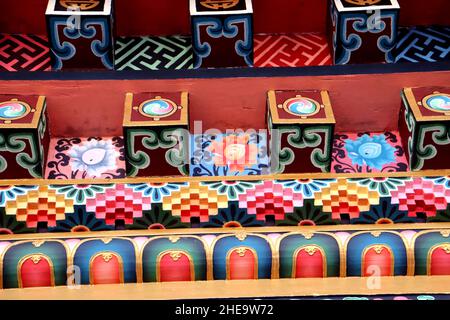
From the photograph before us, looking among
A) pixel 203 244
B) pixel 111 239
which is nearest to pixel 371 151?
pixel 203 244

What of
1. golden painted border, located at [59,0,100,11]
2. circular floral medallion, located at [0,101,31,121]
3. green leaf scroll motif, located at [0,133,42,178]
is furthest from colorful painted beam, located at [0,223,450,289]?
golden painted border, located at [59,0,100,11]

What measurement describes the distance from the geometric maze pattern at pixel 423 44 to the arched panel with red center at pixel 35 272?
175 centimetres

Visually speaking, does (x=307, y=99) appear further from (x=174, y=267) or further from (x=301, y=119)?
(x=174, y=267)

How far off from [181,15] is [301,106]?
0.76 meters

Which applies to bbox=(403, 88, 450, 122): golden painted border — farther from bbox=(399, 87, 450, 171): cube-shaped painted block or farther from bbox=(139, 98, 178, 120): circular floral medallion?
bbox=(139, 98, 178, 120): circular floral medallion

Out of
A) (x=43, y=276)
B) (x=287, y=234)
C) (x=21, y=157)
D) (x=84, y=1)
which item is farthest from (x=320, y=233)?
(x=84, y=1)

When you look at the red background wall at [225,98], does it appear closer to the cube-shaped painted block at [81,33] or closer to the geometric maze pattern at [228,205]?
the cube-shaped painted block at [81,33]

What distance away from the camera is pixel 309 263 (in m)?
2.87

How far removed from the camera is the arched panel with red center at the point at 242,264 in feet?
9.39

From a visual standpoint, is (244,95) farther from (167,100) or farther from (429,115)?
(429,115)

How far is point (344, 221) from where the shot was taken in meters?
3.07

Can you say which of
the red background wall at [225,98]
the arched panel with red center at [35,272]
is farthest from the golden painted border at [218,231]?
the red background wall at [225,98]

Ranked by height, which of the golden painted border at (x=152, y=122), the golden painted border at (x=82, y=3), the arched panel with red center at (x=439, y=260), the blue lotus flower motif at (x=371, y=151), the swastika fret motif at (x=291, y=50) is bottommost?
the arched panel with red center at (x=439, y=260)

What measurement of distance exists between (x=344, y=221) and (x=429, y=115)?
0.58 metres
